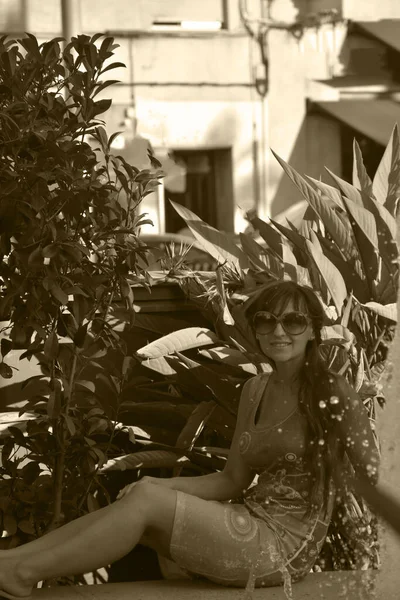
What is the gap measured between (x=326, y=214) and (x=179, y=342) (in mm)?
690

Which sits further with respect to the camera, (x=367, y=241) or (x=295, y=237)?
(x=295, y=237)

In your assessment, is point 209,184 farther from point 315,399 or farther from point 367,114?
point 315,399

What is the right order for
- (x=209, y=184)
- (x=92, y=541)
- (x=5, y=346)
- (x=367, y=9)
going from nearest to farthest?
(x=92, y=541), (x=5, y=346), (x=209, y=184), (x=367, y=9)

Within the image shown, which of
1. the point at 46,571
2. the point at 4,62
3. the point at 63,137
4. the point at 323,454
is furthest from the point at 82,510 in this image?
the point at 4,62

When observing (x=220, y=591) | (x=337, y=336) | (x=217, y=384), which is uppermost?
(x=337, y=336)

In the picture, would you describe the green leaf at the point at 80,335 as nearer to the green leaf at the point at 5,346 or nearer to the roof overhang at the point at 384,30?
the green leaf at the point at 5,346

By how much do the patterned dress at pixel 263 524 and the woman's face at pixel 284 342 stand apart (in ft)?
0.51

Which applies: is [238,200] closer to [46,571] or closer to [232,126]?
[232,126]

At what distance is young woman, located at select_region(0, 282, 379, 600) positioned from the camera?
2992mm

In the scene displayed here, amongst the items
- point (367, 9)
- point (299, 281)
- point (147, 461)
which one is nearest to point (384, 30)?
point (367, 9)

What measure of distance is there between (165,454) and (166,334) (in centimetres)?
56

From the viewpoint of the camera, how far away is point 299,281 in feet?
13.0

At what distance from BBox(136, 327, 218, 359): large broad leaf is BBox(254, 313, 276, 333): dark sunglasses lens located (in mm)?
857

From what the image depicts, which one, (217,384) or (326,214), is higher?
(326,214)
